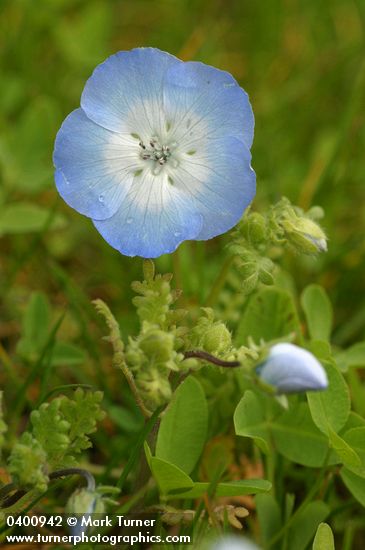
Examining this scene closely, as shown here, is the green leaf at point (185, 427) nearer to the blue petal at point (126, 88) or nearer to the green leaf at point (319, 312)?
the green leaf at point (319, 312)

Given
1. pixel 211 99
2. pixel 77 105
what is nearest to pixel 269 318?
pixel 211 99

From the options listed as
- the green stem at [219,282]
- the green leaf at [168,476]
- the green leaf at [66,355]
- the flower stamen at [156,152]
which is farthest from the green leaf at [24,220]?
the green leaf at [168,476]

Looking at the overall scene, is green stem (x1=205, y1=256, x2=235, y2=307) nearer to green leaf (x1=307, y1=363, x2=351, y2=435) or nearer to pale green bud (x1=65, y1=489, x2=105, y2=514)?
green leaf (x1=307, y1=363, x2=351, y2=435)

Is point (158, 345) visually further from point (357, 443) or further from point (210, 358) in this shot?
point (357, 443)

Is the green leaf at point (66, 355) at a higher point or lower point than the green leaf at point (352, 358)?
higher

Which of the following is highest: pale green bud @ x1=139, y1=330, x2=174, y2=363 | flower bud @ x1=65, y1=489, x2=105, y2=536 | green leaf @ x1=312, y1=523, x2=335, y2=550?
pale green bud @ x1=139, y1=330, x2=174, y2=363

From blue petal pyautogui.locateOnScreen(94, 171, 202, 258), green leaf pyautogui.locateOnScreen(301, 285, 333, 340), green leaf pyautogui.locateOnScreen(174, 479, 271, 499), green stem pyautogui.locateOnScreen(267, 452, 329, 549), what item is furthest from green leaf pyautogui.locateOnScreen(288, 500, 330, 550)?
blue petal pyautogui.locateOnScreen(94, 171, 202, 258)
